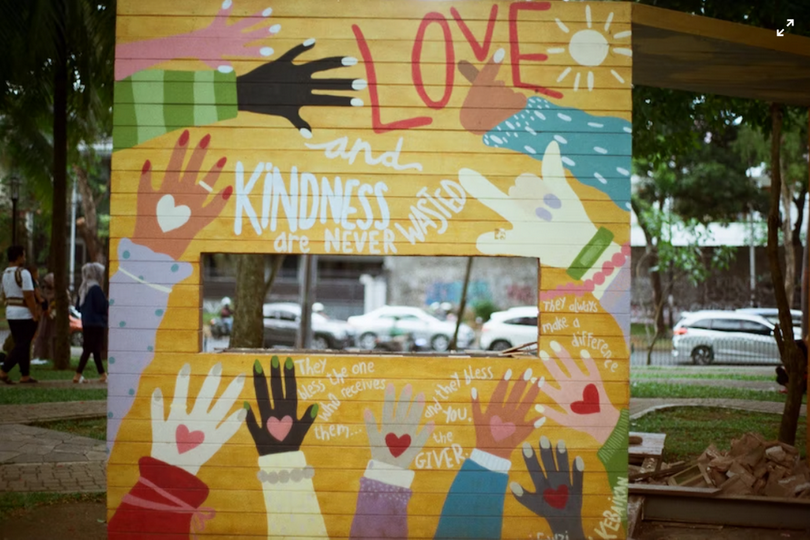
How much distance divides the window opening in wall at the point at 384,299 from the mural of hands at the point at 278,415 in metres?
21.5

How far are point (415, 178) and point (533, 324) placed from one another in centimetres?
1954

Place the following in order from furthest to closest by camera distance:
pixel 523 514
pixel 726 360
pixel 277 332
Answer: pixel 277 332
pixel 726 360
pixel 523 514

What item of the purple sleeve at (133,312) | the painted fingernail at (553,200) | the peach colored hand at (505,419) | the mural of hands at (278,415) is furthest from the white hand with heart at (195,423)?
the painted fingernail at (553,200)

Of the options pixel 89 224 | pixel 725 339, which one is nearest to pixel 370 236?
pixel 725 339

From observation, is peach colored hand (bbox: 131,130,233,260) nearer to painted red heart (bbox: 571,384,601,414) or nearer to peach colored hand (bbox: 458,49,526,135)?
peach colored hand (bbox: 458,49,526,135)

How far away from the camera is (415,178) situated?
5125mm

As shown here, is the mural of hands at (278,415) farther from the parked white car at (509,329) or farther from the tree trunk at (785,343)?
the parked white car at (509,329)

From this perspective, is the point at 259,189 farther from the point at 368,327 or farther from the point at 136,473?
the point at 368,327

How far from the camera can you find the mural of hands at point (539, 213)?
5.11m

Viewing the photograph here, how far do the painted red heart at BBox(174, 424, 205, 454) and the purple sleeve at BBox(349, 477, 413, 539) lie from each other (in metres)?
Result: 0.98

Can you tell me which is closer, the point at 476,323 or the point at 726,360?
the point at 726,360

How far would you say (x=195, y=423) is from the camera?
5.07 meters

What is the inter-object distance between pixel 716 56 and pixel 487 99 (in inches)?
72.2

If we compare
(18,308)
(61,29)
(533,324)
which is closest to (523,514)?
(18,308)
